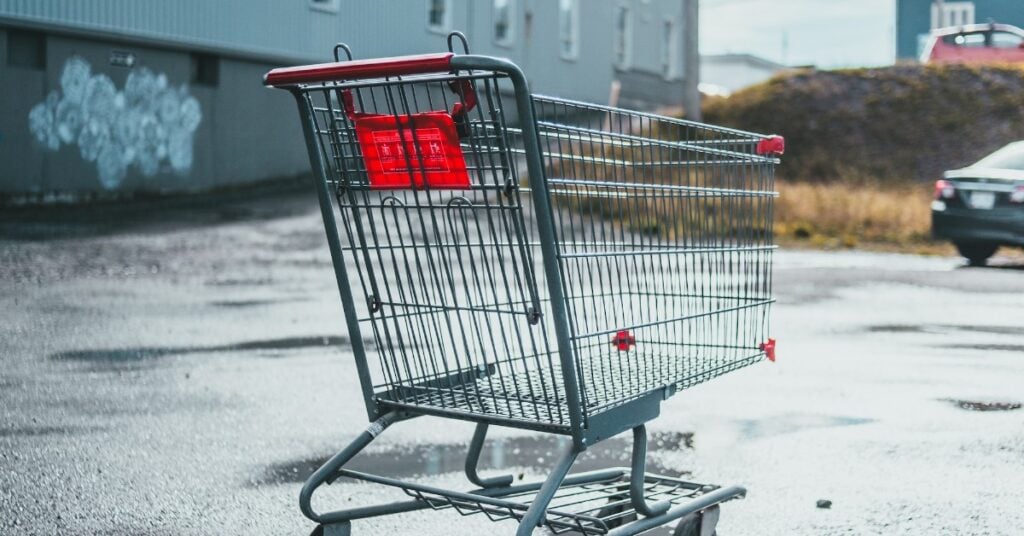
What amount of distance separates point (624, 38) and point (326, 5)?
16.0 metres

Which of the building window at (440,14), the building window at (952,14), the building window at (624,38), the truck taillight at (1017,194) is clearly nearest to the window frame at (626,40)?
the building window at (624,38)

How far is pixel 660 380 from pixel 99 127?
20.0 m

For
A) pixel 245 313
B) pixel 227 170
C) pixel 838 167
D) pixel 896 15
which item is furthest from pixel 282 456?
pixel 896 15

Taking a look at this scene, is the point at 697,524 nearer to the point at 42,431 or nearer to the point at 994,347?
the point at 42,431

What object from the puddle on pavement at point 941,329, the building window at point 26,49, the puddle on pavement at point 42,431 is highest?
the building window at point 26,49

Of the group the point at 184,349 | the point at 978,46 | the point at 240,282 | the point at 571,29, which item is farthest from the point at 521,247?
the point at 571,29

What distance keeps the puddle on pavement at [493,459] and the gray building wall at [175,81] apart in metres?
16.6

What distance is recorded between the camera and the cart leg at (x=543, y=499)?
131 inches

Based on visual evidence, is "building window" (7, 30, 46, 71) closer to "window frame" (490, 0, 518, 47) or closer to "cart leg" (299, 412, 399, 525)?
"window frame" (490, 0, 518, 47)

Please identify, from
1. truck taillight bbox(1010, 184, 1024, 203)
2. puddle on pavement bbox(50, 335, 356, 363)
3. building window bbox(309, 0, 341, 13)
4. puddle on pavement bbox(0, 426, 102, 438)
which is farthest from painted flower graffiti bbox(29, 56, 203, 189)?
puddle on pavement bbox(0, 426, 102, 438)

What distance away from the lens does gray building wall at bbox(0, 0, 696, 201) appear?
20844 millimetres

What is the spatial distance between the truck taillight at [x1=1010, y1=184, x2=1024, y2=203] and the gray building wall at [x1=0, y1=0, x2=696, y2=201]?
1527cm

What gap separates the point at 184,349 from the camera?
349 inches

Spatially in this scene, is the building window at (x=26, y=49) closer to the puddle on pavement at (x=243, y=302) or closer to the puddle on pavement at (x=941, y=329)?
the puddle on pavement at (x=243, y=302)
